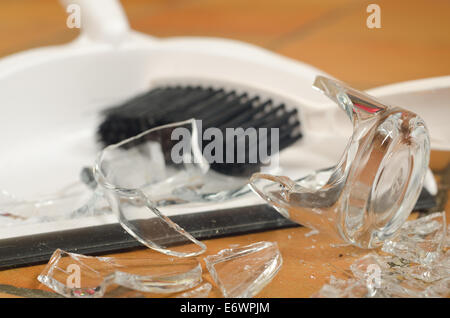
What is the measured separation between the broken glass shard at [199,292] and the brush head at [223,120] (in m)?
0.14

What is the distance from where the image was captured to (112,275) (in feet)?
1.06

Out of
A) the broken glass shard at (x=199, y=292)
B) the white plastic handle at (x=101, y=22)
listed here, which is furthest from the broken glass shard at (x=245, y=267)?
the white plastic handle at (x=101, y=22)

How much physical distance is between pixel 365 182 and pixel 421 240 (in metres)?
0.07

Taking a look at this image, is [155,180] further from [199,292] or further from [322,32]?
[322,32]

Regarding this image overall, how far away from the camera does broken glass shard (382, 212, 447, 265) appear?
35 centimetres

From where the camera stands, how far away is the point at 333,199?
33 cm

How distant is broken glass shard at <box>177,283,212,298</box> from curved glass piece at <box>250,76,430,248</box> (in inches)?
2.4

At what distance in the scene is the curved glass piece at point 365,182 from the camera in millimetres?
322

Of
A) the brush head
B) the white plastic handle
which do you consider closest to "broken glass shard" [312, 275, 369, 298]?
the brush head

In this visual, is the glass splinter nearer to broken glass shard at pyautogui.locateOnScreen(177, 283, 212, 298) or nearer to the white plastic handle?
broken glass shard at pyautogui.locateOnScreen(177, 283, 212, 298)

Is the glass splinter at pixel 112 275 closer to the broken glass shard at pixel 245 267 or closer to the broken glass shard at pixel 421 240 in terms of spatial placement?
the broken glass shard at pixel 245 267

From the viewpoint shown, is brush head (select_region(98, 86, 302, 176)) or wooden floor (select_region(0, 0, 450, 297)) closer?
brush head (select_region(98, 86, 302, 176))

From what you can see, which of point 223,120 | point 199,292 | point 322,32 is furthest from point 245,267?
point 322,32

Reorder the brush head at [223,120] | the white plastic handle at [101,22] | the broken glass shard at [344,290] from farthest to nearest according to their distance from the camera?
the white plastic handle at [101,22] < the brush head at [223,120] < the broken glass shard at [344,290]
